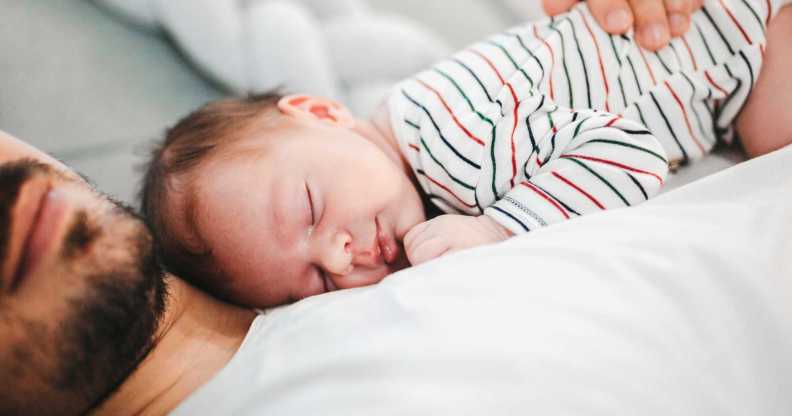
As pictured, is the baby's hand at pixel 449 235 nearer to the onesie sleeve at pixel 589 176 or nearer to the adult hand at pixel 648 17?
the onesie sleeve at pixel 589 176

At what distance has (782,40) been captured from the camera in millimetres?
848

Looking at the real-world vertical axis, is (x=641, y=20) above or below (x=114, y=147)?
above

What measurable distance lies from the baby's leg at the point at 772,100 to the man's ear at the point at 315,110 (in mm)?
589

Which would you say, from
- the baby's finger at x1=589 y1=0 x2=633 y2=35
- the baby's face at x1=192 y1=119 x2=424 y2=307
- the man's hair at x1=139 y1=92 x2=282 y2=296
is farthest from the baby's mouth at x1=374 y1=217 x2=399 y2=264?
the baby's finger at x1=589 y1=0 x2=633 y2=35

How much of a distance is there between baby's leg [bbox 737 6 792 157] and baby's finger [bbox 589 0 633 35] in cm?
21

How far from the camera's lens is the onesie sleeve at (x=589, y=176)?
0.70 meters

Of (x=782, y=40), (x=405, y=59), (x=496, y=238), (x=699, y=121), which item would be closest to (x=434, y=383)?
(x=496, y=238)

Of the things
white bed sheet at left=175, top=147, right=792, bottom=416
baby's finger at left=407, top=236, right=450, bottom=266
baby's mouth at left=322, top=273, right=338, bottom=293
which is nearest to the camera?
white bed sheet at left=175, top=147, right=792, bottom=416

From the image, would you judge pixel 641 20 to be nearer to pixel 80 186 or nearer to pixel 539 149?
pixel 539 149

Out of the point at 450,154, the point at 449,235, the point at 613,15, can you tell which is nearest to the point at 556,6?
the point at 613,15

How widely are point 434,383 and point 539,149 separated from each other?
40cm

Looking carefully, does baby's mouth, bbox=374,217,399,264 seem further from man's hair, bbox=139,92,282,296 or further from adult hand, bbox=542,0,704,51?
adult hand, bbox=542,0,704,51

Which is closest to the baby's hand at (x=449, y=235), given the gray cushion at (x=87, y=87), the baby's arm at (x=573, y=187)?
the baby's arm at (x=573, y=187)

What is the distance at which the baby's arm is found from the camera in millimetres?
695
